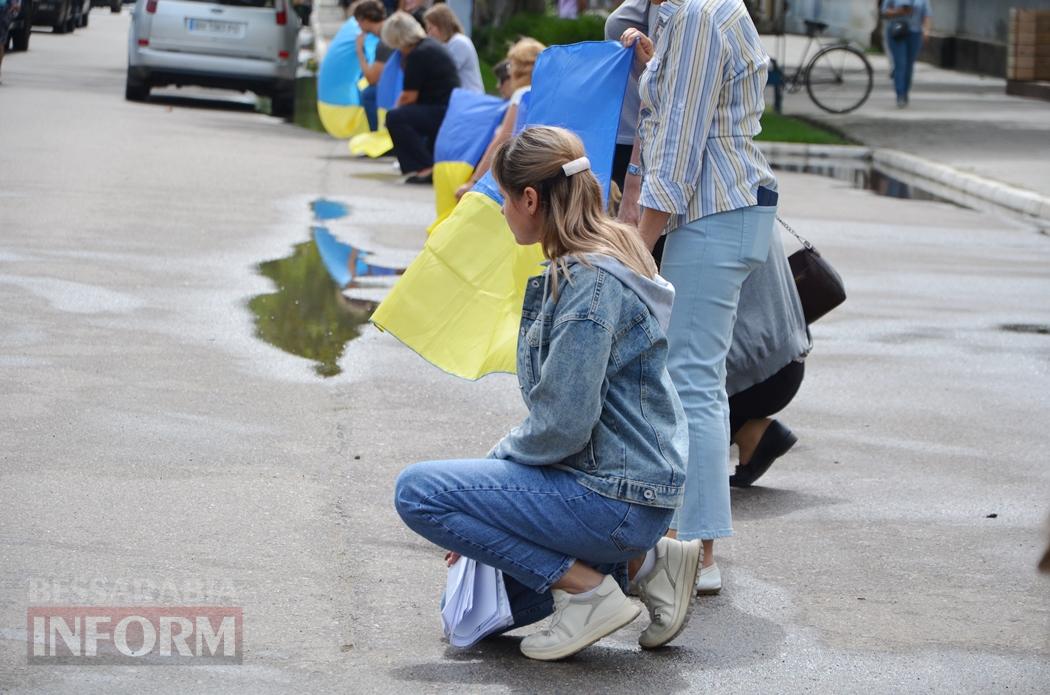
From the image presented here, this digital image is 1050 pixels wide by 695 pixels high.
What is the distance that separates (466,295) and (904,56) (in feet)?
63.8

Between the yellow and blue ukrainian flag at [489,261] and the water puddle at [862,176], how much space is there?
10412 millimetres

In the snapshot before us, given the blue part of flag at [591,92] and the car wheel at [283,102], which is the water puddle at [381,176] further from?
the blue part of flag at [591,92]

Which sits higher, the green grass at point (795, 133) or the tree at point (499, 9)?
the tree at point (499, 9)

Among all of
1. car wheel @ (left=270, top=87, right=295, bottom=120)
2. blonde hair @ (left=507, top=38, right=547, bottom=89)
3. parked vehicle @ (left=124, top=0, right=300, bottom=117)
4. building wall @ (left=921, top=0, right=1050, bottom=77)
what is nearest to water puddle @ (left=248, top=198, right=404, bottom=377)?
blonde hair @ (left=507, top=38, right=547, bottom=89)

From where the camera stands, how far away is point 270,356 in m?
7.97

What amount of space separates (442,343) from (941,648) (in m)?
1.90

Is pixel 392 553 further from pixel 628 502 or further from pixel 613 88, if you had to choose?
pixel 613 88

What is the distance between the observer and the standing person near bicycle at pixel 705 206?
15.7 feet

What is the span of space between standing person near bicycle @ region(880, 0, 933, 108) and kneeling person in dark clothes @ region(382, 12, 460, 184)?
1006 centimetres

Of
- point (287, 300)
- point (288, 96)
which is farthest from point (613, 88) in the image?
point (288, 96)

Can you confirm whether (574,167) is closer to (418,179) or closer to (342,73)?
(418,179)

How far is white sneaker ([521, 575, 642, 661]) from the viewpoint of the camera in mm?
4332

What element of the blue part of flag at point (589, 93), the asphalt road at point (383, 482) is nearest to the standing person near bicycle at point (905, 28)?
the asphalt road at point (383, 482)

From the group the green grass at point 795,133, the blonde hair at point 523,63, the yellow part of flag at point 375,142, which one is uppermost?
the blonde hair at point 523,63
